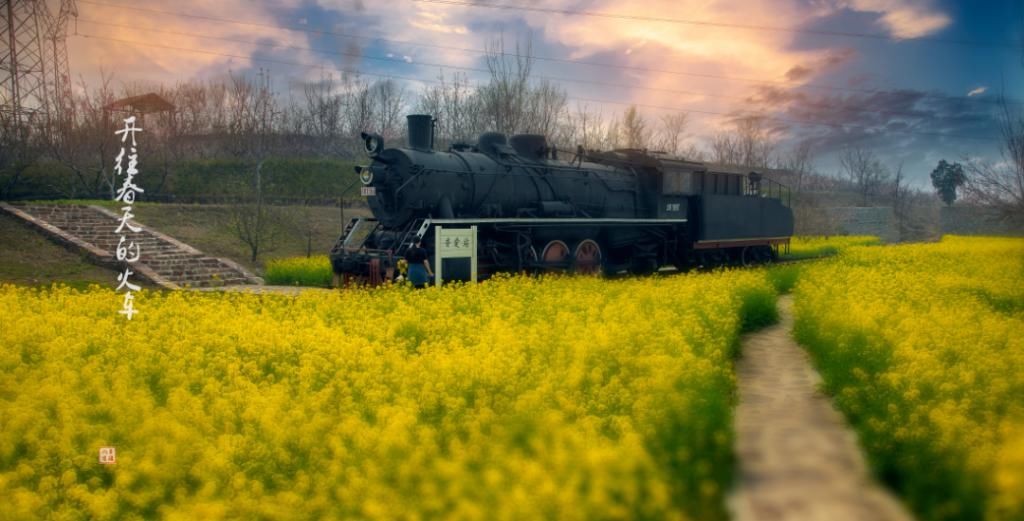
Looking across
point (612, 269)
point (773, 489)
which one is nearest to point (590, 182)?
point (612, 269)

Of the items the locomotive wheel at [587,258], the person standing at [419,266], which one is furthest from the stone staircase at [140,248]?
the locomotive wheel at [587,258]

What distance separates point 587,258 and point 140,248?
49.1 ft

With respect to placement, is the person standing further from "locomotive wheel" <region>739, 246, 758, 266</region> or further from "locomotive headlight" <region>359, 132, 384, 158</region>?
"locomotive wheel" <region>739, 246, 758, 266</region>

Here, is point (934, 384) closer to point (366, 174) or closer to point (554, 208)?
point (554, 208)

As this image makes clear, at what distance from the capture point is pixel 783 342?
13055mm

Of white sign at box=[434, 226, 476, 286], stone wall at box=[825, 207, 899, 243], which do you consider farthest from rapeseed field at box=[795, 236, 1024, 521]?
stone wall at box=[825, 207, 899, 243]

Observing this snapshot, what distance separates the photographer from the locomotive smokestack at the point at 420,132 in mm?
16016

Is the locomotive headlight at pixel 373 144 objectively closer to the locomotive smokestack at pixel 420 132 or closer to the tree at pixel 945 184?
the locomotive smokestack at pixel 420 132

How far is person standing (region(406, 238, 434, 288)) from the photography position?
14211 mm

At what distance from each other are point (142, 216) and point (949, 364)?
2751 centimetres

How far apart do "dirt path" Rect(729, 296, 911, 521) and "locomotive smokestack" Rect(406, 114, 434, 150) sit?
9.06 metres

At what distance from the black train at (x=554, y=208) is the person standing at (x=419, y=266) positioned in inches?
10.3

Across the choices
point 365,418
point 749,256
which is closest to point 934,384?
point 365,418

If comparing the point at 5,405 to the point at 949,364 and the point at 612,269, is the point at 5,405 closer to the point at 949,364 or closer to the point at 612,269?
the point at 949,364
